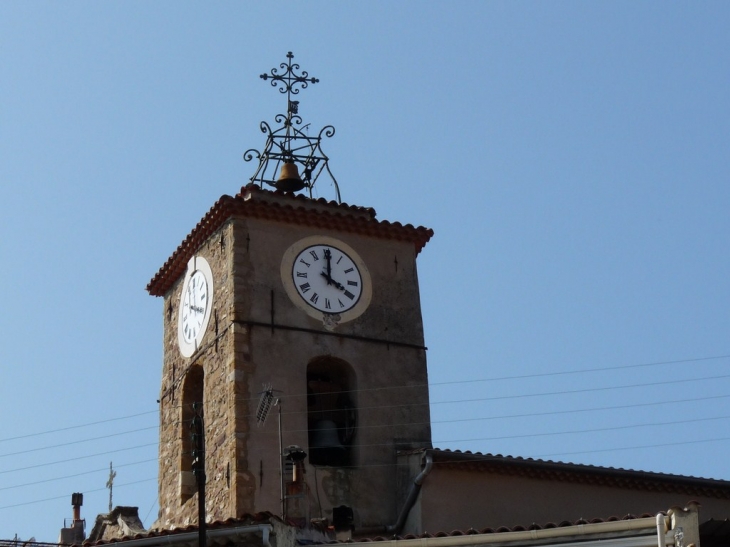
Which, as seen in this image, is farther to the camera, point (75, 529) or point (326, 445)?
point (75, 529)

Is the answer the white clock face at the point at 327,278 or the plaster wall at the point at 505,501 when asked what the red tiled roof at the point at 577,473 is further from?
the white clock face at the point at 327,278

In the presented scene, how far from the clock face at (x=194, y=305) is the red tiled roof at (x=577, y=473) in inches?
152

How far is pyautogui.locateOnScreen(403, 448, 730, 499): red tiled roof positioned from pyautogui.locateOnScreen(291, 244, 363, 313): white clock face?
2.58 meters

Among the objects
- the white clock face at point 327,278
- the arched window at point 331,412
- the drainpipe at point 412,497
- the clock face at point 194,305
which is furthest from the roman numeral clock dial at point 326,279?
the drainpipe at point 412,497

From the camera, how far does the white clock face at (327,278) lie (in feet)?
73.9

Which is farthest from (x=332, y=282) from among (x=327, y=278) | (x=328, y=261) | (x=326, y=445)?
(x=326, y=445)

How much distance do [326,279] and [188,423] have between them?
3.04m

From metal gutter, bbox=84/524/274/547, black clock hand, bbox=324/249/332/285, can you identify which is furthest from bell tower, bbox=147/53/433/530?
metal gutter, bbox=84/524/274/547

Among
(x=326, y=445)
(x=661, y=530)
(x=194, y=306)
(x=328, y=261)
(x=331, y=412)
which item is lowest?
(x=661, y=530)

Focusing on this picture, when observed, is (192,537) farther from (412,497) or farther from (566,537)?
(412,497)

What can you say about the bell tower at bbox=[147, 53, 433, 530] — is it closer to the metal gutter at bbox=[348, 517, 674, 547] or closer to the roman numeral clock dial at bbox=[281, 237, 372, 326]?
the roman numeral clock dial at bbox=[281, 237, 372, 326]

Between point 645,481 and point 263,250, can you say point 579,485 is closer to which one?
point 645,481

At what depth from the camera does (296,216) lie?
2272 cm

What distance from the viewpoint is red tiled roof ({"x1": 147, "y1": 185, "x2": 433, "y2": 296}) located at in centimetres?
2253
